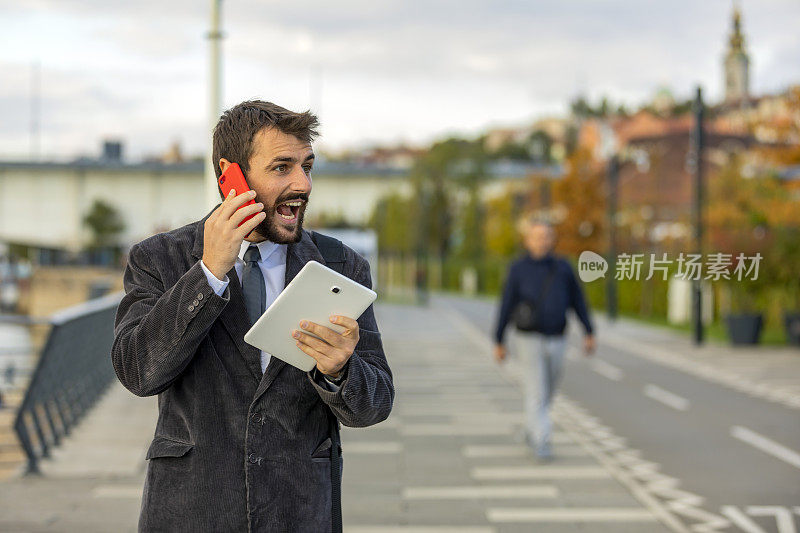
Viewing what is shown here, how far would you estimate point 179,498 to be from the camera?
3.07 metres

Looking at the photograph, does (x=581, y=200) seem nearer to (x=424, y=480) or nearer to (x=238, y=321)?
(x=424, y=480)

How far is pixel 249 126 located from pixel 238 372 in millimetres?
647

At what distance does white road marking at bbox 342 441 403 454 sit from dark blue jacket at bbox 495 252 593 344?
1427mm

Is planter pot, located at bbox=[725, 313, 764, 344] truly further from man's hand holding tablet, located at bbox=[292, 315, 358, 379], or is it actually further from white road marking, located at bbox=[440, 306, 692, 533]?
man's hand holding tablet, located at bbox=[292, 315, 358, 379]

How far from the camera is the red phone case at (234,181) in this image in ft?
9.91

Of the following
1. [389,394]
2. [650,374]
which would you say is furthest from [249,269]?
[650,374]

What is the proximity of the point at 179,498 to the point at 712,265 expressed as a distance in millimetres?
4708

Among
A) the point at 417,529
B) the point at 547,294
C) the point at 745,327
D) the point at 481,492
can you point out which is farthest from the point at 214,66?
the point at 745,327

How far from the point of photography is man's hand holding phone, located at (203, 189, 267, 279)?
2.93 meters

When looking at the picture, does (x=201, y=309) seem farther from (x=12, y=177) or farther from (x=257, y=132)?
(x=12, y=177)

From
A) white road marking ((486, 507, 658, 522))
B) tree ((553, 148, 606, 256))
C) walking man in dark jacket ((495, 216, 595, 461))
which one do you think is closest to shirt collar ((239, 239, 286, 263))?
white road marking ((486, 507, 658, 522))

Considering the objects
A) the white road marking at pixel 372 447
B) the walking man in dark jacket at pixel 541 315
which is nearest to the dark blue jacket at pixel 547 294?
the walking man in dark jacket at pixel 541 315

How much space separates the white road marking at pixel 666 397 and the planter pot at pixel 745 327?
785cm

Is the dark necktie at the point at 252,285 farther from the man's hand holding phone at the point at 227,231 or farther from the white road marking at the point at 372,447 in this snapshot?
the white road marking at the point at 372,447
